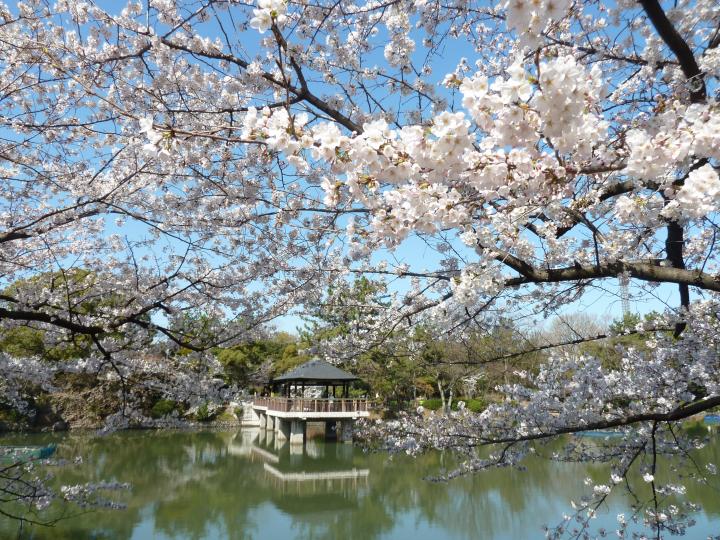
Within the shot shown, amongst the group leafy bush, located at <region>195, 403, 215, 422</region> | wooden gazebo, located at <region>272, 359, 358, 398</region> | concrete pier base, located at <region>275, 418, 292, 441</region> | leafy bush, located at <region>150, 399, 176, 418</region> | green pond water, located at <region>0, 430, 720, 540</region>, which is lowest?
green pond water, located at <region>0, 430, 720, 540</region>

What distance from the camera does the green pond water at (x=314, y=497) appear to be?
6914mm

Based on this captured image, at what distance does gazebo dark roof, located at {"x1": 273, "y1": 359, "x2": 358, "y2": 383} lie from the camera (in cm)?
1453

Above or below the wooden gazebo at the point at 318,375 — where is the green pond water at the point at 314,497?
below

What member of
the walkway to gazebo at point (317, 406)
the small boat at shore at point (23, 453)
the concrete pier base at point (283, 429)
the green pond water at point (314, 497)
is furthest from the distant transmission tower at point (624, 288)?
the concrete pier base at point (283, 429)

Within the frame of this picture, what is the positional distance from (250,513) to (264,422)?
39.4 feet

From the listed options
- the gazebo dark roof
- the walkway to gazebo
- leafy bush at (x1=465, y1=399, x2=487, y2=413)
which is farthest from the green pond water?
leafy bush at (x1=465, y1=399, x2=487, y2=413)

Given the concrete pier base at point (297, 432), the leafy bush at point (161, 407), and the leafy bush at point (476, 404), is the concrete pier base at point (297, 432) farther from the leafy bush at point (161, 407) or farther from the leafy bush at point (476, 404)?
the leafy bush at point (476, 404)

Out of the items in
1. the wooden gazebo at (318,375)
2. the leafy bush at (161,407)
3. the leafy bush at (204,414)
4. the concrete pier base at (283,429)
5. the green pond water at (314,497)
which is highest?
the wooden gazebo at (318,375)

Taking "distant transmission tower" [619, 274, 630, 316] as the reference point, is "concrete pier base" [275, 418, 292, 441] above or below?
below

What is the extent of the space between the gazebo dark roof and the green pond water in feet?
7.12

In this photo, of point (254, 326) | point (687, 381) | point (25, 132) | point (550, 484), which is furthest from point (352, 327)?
point (550, 484)

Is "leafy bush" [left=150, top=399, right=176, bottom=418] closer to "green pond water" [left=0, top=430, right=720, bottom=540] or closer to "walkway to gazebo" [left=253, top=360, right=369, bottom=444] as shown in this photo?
"green pond water" [left=0, top=430, right=720, bottom=540]

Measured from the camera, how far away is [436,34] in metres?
2.62

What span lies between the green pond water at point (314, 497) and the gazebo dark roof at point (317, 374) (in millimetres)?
2169
